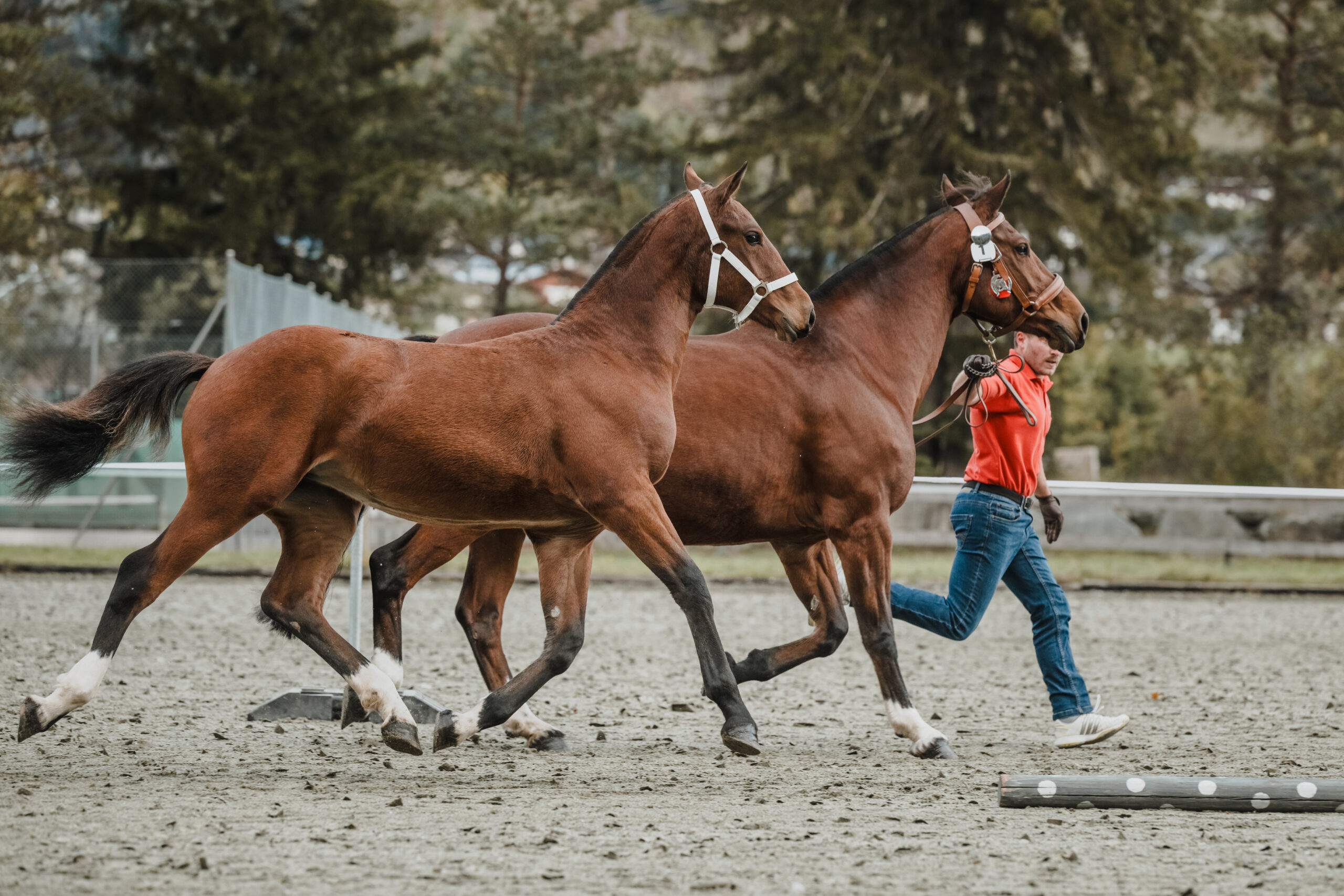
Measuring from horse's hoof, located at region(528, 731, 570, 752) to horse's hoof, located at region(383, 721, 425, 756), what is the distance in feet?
3.24

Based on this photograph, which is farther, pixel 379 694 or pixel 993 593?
pixel 993 593

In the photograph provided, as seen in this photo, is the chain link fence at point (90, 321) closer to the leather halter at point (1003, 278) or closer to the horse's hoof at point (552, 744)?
the horse's hoof at point (552, 744)

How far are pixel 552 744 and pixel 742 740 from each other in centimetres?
129

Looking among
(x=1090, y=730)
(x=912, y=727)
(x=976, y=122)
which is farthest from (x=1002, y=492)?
(x=976, y=122)

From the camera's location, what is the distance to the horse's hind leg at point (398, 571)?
19.5ft

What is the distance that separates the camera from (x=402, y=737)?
5.00 metres

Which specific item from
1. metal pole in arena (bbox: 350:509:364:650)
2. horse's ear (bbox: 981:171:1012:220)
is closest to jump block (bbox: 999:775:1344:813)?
horse's ear (bbox: 981:171:1012:220)

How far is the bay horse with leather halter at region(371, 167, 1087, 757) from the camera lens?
584cm

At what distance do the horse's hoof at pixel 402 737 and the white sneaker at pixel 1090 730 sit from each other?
290 centimetres

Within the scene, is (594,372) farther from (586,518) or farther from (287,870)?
(287,870)

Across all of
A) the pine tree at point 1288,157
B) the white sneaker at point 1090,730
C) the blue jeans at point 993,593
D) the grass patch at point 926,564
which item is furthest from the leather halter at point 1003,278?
the pine tree at point 1288,157

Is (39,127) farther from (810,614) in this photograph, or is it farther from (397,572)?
(810,614)

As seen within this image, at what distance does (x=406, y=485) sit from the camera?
495 centimetres

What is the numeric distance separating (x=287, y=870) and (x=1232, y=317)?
29172 mm
